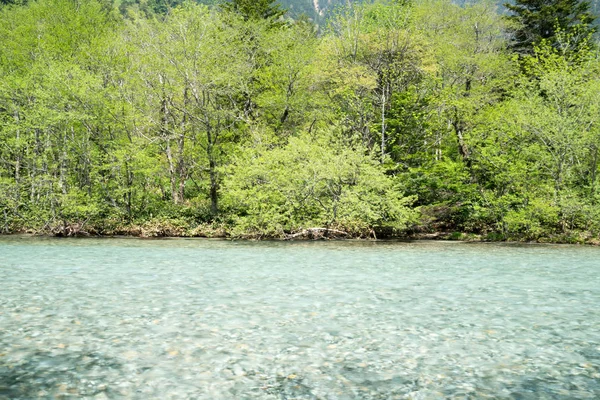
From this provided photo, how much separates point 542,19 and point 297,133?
2400 centimetres

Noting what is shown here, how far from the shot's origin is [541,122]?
78.9ft

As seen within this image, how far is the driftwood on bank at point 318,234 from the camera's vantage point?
25.1m

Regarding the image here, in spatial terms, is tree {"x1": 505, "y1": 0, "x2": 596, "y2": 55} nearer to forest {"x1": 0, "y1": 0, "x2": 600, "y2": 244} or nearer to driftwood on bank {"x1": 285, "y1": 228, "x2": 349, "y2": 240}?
forest {"x1": 0, "y1": 0, "x2": 600, "y2": 244}

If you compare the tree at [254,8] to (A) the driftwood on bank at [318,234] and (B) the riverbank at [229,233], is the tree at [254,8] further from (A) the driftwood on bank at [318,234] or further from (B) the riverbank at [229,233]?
(A) the driftwood on bank at [318,234]

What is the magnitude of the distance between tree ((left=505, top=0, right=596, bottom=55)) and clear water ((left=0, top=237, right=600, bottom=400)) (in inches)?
1109

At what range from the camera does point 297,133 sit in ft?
95.8

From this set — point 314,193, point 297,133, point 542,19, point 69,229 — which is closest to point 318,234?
point 314,193

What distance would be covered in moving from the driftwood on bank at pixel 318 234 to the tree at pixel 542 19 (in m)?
24.5

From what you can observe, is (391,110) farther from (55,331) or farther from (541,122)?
(55,331)

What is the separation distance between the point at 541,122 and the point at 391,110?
8.89 m

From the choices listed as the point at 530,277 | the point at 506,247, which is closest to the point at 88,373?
the point at 530,277

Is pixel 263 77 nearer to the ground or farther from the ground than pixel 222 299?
farther from the ground

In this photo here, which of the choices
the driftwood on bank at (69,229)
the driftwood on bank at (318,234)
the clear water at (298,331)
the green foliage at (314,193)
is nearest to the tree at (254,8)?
the green foliage at (314,193)

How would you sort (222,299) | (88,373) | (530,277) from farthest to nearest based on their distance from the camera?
1. (530,277)
2. (222,299)
3. (88,373)
